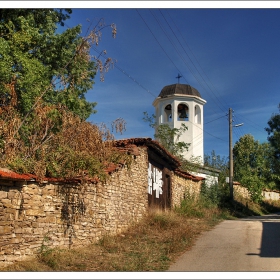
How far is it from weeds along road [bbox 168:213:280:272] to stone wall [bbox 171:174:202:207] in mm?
4495

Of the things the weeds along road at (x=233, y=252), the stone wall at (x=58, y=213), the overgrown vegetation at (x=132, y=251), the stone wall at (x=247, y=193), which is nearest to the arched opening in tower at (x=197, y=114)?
the stone wall at (x=247, y=193)

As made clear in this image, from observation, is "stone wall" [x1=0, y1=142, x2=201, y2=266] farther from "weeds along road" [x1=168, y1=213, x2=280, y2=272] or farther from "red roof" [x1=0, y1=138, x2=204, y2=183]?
"weeds along road" [x1=168, y1=213, x2=280, y2=272]

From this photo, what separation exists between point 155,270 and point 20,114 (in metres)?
5.59

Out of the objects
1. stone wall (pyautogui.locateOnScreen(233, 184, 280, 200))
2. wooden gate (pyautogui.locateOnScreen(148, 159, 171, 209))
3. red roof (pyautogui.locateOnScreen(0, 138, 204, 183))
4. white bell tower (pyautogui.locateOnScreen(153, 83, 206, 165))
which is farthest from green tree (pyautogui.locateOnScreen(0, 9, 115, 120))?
stone wall (pyautogui.locateOnScreen(233, 184, 280, 200))

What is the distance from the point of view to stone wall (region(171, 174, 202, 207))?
58.2ft

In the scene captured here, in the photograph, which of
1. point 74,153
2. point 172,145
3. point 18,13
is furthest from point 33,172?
point 172,145

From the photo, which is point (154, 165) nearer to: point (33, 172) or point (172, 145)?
point (33, 172)

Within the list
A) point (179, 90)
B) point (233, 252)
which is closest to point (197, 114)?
point (179, 90)

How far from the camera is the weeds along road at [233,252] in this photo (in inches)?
308

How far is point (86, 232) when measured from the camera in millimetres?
9273

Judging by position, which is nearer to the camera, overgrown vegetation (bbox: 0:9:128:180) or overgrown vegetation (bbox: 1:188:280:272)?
overgrown vegetation (bbox: 1:188:280:272)

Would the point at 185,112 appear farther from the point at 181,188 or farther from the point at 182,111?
the point at 181,188

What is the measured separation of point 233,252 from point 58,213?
464 cm

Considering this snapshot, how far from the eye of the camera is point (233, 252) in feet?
30.8
